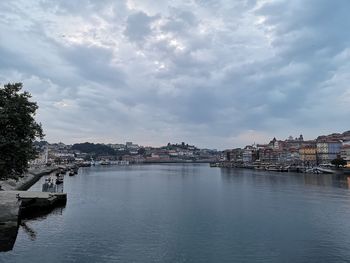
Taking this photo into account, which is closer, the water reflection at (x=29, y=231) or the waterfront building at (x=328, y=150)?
the water reflection at (x=29, y=231)

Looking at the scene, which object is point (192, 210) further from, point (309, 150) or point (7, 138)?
point (309, 150)

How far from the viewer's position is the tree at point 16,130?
99.5ft

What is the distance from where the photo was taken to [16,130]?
104 ft

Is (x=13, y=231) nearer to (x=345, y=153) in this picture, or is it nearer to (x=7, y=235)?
(x=7, y=235)

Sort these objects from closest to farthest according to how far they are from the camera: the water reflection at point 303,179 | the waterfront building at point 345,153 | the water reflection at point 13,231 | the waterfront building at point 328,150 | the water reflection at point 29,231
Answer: the water reflection at point 13,231, the water reflection at point 29,231, the water reflection at point 303,179, the waterfront building at point 345,153, the waterfront building at point 328,150

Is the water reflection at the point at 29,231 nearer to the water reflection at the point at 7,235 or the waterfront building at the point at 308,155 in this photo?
the water reflection at the point at 7,235

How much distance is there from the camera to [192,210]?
137ft

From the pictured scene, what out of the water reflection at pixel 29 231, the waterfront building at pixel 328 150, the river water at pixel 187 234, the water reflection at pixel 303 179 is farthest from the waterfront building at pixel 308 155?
the water reflection at pixel 29 231

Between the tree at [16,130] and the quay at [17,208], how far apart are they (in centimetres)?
298

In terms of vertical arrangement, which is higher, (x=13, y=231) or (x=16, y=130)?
(x=16, y=130)

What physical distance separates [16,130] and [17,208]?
7206 millimetres

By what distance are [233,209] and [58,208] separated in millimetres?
21002

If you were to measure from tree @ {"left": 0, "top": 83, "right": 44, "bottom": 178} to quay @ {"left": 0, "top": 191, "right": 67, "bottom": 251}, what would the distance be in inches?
117

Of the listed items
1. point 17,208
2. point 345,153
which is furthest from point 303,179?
point 17,208
